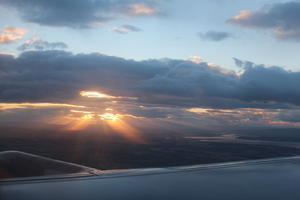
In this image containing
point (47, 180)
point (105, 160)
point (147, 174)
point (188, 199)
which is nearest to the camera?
point (188, 199)

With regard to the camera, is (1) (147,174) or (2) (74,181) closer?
(2) (74,181)

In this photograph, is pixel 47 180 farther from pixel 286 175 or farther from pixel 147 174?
pixel 286 175

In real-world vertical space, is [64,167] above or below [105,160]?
above

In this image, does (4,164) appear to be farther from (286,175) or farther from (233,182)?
(286,175)

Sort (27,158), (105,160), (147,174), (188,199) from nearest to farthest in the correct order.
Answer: (188,199), (147,174), (27,158), (105,160)

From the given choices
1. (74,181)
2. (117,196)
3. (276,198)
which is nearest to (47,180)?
(74,181)

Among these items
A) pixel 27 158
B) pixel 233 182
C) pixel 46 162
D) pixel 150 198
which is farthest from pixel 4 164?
pixel 233 182
